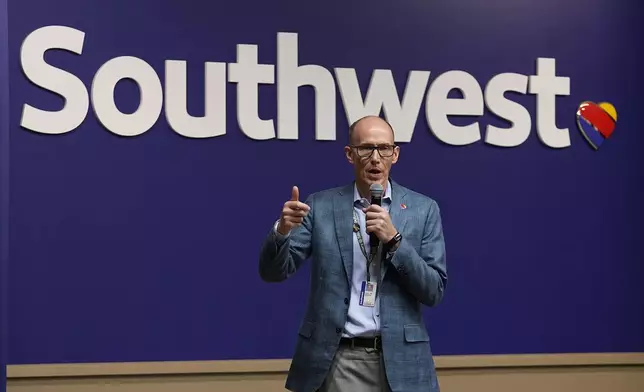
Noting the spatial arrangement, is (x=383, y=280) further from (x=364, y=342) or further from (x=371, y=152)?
(x=371, y=152)

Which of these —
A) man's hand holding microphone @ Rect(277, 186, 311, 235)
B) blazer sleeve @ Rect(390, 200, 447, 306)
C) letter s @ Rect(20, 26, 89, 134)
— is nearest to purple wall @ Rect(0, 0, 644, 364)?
letter s @ Rect(20, 26, 89, 134)

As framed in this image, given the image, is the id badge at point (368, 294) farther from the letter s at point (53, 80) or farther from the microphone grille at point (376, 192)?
the letter s at point (53, 80)

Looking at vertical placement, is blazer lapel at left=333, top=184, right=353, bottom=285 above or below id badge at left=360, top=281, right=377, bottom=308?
above

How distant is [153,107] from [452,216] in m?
1.69

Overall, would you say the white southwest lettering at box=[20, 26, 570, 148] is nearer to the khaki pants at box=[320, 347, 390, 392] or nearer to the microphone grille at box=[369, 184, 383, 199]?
the microphone grille at box=[369, 184, 383, 199]

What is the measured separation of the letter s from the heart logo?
105 inches

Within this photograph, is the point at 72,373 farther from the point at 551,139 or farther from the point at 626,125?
the point at 626,125

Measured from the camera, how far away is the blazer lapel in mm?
2920

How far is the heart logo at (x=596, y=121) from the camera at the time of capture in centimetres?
477

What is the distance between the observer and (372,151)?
2.95 m

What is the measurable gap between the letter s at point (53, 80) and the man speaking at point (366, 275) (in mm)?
1731

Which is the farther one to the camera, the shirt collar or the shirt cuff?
the shirt collar

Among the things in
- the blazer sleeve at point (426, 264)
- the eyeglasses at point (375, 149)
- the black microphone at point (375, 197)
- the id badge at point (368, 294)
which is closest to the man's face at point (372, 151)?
the eyeglasses at point (375, 149)

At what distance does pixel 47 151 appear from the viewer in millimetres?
4234
